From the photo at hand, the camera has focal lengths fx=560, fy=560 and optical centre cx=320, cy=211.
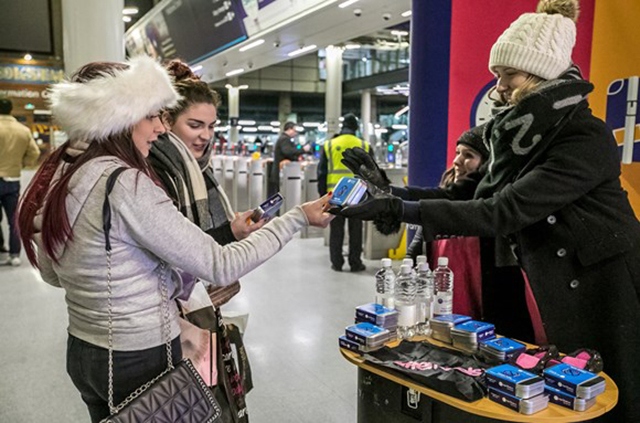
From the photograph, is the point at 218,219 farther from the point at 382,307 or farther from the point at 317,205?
the point at 382,307

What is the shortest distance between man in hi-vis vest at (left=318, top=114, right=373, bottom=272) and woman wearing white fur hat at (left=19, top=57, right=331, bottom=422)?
444 cm

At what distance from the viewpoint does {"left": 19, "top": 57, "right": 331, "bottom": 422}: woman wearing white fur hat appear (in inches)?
52.0

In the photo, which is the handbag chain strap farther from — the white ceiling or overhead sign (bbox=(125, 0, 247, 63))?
overhead sign (bbox=(125, 0, 247, 63))

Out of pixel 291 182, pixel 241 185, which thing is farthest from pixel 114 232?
pixel 241 185

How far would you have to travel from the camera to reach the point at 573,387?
1.47 metres

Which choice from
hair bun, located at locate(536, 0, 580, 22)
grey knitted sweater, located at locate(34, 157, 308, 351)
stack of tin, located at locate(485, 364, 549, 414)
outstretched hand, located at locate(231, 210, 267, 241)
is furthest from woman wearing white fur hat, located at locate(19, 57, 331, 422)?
hair bun, located at locate(536, 0, 580, 22)

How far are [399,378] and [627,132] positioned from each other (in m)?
1.72

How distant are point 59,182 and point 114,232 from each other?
19 centimetres

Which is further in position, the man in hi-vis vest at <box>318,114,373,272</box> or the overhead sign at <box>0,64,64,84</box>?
the overhead sign at <box>0,64,64,84</box>

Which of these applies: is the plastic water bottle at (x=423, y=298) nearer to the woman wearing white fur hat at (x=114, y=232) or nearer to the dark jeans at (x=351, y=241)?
the woman wearing white fur hat at (x=114, y=232)

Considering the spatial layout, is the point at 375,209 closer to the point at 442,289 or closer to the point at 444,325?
the point at 444,325

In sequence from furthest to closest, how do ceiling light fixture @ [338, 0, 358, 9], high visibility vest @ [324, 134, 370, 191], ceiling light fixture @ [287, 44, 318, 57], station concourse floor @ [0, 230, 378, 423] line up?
ceiling light fixture @ [287, 44, 318, 57], ceiling light fixture @ [338, 0, 358, 9], high visibility vest @ [324, 134, 370, 191], station concourse floor @ [0, 230, 378, 423]

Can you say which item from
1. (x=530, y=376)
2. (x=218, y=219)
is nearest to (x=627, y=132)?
(x=530, y=376)

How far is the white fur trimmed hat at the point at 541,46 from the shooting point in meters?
1.73
